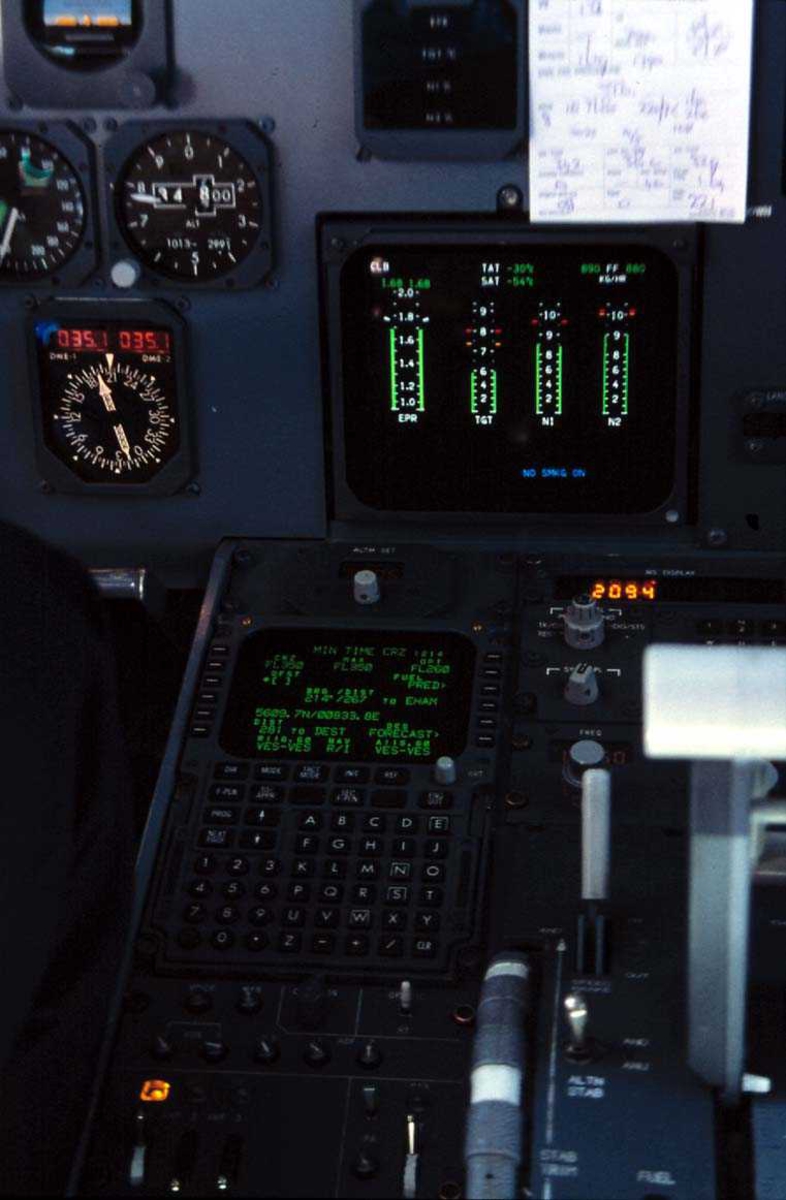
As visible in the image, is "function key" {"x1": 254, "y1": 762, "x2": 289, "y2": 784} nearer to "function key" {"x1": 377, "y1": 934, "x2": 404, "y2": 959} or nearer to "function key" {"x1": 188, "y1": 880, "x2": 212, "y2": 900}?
"function key" {"x1": 188, "y1": 880, "x2": 212, "y2": 900}

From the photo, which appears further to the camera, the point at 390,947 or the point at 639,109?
the point at 639,109

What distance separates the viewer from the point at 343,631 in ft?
8.25

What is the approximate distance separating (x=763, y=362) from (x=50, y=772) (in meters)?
1.45

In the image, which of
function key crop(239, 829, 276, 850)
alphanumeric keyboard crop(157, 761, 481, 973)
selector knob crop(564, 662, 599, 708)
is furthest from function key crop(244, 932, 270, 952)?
selector knob crop(564, 662, 599, 708)

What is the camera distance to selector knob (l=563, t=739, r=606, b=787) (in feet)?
7.43

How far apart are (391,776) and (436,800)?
0.24ft

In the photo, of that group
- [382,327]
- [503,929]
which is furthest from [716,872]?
[382,327]

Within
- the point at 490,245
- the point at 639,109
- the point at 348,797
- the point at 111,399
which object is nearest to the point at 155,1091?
the point at 348,797

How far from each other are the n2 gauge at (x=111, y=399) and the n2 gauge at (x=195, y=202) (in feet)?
0.29

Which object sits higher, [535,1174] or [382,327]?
[382,327]

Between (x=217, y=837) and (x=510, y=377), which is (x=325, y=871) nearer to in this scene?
(x=217, y=837)

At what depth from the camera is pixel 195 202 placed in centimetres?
257

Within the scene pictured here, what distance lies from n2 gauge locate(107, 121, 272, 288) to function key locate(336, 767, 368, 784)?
2.56ft

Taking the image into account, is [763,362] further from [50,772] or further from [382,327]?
[50,772]
